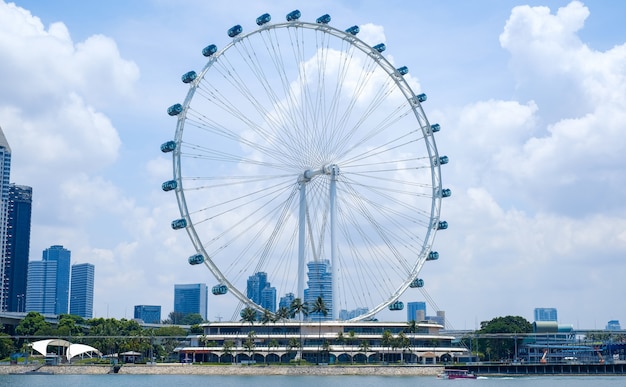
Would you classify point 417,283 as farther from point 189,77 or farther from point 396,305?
point 189,77

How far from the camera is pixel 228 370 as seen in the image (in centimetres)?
12106

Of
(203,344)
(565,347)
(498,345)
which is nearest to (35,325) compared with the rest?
(203,344)

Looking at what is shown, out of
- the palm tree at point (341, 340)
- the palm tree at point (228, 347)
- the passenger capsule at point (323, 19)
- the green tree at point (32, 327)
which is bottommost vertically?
the palm tree at point (228, 347)

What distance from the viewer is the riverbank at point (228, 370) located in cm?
11812

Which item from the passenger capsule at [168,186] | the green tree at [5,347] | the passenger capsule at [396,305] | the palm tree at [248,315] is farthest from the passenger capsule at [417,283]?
the green tree at [5,347]

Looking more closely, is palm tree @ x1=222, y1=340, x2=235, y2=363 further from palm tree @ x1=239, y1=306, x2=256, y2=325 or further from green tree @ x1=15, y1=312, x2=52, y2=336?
green tree @ x1=15, y1=312, x2=52, y2=336

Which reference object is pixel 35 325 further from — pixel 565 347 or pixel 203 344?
pixel 565 347

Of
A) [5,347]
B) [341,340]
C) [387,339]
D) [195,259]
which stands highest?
[195,259]

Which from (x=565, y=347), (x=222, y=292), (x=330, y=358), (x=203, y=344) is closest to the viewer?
(x=222, y=292)

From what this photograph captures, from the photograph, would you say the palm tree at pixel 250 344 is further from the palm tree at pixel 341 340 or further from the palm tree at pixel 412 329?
the palm tree at pixel 412 329

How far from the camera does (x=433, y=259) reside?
12519 centimetres

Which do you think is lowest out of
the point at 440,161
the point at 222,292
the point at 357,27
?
the point at 222,292

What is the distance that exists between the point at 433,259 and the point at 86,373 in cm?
5381

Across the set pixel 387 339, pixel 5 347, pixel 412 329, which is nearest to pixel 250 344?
pixel 387 339
